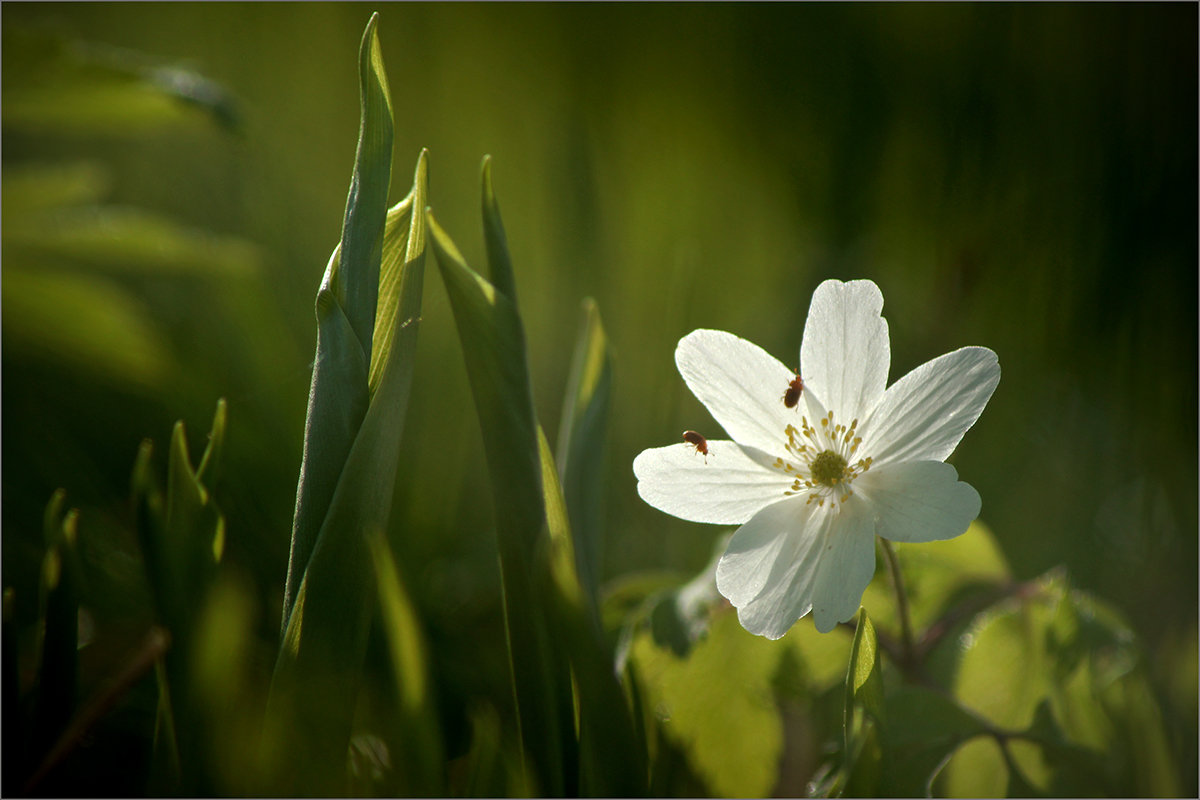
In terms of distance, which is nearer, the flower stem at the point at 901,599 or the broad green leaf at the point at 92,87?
the flower stem at the point at 901,599

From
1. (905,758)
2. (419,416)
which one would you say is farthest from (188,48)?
(905,758)

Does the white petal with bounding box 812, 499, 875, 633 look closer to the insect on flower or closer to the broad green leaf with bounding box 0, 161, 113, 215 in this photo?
the insect on flower

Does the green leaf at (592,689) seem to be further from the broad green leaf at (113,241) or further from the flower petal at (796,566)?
the broad green leaf at (113,241)

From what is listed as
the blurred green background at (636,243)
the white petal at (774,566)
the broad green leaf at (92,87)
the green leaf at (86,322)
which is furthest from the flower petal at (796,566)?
the green leaf at (86,322)

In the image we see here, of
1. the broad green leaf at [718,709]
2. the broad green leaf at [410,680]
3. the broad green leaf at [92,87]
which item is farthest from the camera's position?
the broad green leaf at [92,87]

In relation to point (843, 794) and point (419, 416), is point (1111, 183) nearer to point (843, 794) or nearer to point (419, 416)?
point (843, 794)

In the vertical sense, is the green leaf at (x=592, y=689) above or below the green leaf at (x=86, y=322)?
below

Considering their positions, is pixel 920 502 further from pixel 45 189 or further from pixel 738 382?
pixel 45 189

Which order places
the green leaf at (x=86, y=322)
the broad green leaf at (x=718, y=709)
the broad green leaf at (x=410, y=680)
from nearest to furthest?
the broad green leaf at (x=410, y=680) < the broad green leaf at (x=718, y=709) < the green leaf at (x=86, y=322)
